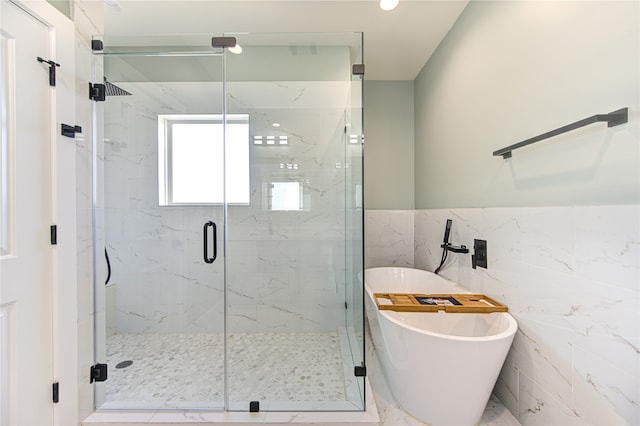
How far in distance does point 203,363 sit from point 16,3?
7.37 ft

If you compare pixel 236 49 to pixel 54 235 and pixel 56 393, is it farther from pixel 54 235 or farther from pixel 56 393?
pixel 56 393

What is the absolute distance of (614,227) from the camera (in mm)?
975

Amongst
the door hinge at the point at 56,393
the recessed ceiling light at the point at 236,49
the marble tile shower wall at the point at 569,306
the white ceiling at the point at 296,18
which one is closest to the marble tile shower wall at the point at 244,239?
the recessed ceiling light at the point at 236,49

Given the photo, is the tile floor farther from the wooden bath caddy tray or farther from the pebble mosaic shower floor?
the wooden bath caddy tray

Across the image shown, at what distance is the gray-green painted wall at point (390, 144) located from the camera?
3025mm

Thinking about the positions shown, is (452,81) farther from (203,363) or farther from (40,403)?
(40,403)

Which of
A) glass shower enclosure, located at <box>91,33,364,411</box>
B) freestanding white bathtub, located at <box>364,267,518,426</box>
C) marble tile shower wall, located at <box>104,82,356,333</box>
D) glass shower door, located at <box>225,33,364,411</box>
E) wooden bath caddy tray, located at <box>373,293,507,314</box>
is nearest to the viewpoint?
freestanding white bathtub, located at <box>364,267,518,426</box>

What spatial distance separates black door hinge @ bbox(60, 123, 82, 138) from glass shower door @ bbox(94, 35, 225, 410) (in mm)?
703

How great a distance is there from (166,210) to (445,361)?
2.42m

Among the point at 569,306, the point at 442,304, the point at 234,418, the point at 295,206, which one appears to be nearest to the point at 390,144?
the point at 295,206

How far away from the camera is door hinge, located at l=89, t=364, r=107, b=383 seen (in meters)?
1.50

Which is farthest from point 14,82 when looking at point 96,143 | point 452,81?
point 452,81

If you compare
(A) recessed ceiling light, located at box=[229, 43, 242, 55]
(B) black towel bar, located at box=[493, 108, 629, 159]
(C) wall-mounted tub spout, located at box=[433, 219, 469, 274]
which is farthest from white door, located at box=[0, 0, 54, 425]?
(C) wall-mounted tub spout, located at box=[433, 219, 469, 274]

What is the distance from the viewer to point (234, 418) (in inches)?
57.5
